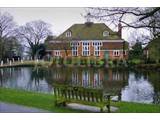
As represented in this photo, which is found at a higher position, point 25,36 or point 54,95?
point 25,36

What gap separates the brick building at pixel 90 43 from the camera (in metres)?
6.86

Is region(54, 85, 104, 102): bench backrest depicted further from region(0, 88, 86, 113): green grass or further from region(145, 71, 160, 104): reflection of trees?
region(145, 71, 160, 104): reflection of trees

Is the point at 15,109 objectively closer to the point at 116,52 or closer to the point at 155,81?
the point at 116,52

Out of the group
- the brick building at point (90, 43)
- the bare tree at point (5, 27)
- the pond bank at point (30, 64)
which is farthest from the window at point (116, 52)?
the bare tree at point (5, 27)

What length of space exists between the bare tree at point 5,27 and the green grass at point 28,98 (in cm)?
42

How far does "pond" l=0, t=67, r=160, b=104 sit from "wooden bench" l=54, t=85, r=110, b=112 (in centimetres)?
6

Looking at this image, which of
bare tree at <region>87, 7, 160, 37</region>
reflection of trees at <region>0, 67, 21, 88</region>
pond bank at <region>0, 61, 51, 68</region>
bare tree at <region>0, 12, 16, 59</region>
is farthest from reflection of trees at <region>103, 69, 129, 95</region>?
bare tree at <region>0, 12, 16, 59</region>

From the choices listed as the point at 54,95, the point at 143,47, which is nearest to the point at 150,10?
the point at 143,47

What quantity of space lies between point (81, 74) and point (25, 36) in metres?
0.75

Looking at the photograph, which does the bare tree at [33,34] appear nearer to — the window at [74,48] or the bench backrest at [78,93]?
the window at [74,48]

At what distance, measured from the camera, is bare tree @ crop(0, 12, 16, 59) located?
6.88 metres

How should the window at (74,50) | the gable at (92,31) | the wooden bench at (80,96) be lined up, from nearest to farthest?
the wooden bench at (80,96)
the gable at (92,31)
the window at (74,50)

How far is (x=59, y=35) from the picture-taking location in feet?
22.7
